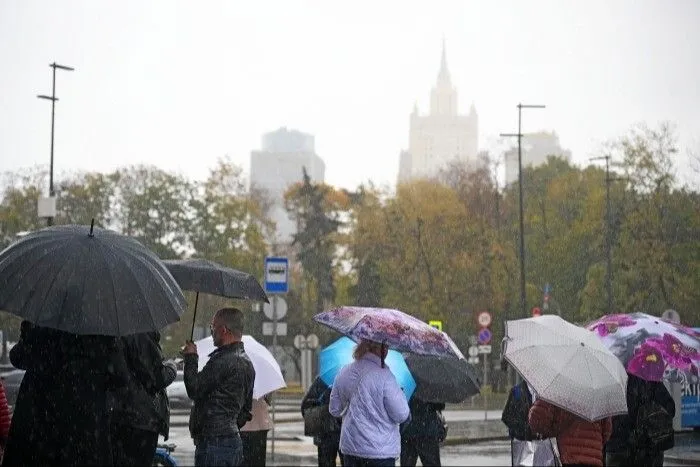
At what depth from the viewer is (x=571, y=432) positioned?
10.1m

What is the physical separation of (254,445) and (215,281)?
2275mm

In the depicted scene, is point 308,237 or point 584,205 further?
point 308,237

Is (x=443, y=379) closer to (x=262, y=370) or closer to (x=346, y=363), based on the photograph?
(x=346, y=363)

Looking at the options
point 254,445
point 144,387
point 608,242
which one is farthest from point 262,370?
point 608,242

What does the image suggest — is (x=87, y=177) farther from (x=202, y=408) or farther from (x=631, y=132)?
(x=202, y=408)

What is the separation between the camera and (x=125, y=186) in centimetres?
6141

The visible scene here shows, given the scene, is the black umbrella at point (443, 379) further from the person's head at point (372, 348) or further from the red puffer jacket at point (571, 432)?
the red puffer jacket at point (571, 432)

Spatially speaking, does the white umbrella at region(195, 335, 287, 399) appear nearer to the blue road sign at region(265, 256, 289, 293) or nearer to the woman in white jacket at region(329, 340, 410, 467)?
the woman in white jacket at region(329, 340, 410, 467)

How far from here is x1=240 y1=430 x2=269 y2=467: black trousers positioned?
42.8ft

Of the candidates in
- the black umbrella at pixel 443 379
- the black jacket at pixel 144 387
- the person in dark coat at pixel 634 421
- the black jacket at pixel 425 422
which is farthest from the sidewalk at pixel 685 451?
the black jacket at pixel 144 387

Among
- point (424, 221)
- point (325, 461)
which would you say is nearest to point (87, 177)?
point (424, 221)

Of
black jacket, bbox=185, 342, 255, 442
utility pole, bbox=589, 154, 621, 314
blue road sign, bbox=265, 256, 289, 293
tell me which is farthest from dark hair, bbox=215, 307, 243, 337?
utility pole, bbox=589, 154, 621, 314

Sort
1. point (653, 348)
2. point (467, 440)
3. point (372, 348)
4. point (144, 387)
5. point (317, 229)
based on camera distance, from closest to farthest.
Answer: point (144, 387), point (372, 348), point (653, 348), point (467, 440), point (317, 229)

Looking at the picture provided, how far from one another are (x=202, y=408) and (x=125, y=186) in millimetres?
51679
